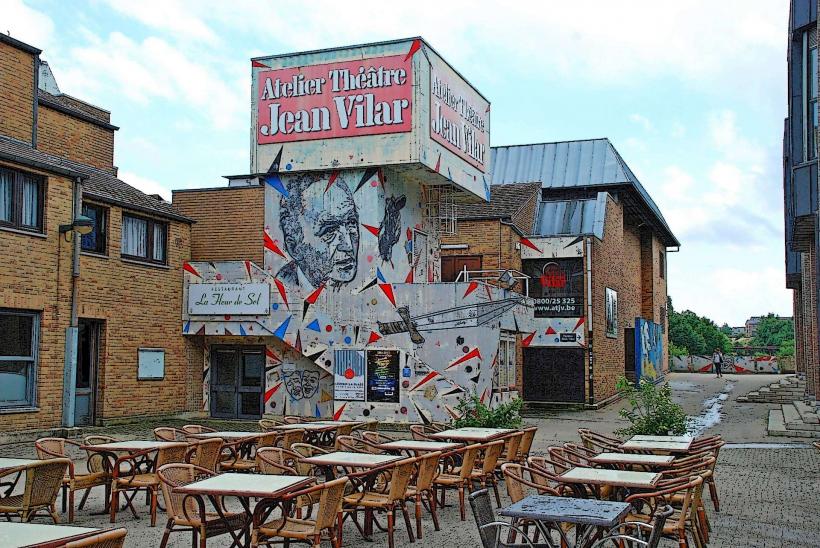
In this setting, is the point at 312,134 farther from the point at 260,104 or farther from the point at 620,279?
the point at 620,279

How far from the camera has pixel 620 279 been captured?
34.7 meters

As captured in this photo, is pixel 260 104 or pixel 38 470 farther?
pixel 260 104

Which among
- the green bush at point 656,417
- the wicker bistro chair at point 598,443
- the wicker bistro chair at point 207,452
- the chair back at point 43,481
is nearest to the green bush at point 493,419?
the green bush at point 656,417

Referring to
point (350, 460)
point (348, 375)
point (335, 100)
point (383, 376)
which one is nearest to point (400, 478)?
point (350, 460)

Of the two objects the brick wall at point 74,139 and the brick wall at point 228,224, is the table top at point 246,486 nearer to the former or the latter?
the brick wall at point 228,224

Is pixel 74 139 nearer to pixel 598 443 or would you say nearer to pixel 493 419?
pixel 493 419

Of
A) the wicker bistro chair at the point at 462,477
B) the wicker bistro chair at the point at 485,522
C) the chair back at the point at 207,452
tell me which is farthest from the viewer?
the wicker bistro chair at the point at 462,477

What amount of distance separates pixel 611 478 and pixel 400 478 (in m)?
2.05

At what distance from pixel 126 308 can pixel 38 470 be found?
13.3 metres

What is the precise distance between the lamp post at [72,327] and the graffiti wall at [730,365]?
4861 cm

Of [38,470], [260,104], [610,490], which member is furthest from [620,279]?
[38,470]

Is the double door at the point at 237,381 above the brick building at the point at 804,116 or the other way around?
the other way around

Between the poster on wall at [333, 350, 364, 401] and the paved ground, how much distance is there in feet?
9.01

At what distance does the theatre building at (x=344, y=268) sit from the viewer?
21469 millimetres
